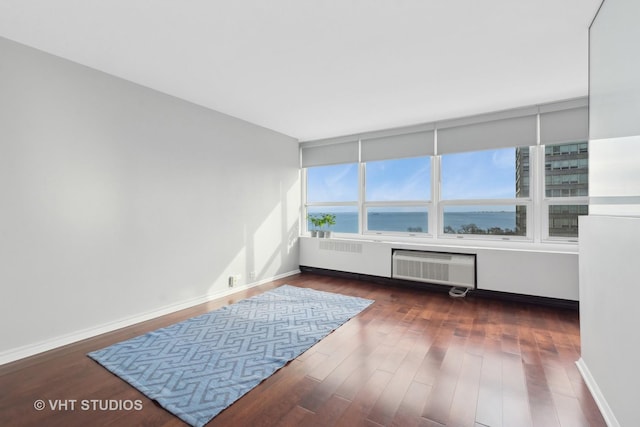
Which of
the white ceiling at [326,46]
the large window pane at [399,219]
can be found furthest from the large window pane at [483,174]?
the white ceiling at [326,46]

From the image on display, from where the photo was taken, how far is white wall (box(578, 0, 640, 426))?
1425 mm

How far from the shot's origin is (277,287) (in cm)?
443

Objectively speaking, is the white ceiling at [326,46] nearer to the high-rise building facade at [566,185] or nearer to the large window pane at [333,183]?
the high-rise building facade at [566,185]

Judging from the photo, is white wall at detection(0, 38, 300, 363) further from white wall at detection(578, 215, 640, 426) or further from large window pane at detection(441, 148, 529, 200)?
white wall at detection(578, 215, 640, 426)

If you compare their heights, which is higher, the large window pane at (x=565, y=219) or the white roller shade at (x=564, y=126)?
the white roller shade at (x=564, y=126)

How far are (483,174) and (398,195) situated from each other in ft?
4.11

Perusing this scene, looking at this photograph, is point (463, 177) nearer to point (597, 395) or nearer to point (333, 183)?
point (333, 183)

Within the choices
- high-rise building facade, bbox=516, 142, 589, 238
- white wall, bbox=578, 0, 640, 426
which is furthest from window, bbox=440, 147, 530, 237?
white wall, bbox=578, 0, 640, 426

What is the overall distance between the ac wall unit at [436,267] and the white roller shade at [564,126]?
1.78 meters

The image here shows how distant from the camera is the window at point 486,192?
4.00 meters

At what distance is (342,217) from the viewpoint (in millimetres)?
5387

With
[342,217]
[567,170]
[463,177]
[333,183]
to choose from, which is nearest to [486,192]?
[463,177]

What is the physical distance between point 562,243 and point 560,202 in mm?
520

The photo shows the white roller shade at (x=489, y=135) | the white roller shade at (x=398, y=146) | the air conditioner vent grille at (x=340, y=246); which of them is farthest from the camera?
the air conditioner vent grille at (x=340, y=246)
